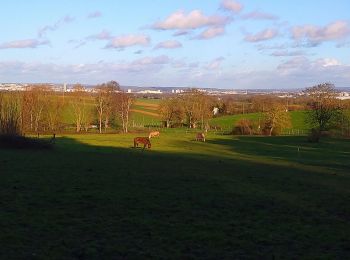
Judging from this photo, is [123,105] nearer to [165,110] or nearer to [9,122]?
[165,110]

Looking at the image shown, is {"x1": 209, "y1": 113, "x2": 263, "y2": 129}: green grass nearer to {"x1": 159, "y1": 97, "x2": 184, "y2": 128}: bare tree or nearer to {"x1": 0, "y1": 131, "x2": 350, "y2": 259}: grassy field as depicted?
{"x1": 159, "y1": 97, "x2": 184, "y2": 128}: bare tree

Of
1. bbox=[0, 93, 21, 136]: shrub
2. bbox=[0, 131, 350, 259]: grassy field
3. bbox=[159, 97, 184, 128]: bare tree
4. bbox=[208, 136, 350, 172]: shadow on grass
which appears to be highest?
bbox=[159, 97, 184, 128]: bare tree

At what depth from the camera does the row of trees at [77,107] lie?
88.9m

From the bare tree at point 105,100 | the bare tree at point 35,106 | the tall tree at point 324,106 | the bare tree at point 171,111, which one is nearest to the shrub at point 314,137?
the tall tree at point 324,106

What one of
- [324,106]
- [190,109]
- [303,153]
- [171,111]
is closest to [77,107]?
[171,111]

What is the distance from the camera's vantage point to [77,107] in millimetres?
100750

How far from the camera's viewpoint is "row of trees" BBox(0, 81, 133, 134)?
3501 inches

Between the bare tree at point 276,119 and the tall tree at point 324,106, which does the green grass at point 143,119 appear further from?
the tall tree at point 324,106

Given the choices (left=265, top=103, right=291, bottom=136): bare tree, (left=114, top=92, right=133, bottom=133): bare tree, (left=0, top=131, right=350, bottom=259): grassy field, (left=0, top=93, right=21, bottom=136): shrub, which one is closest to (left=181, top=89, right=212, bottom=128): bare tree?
(left=114, top=92, right=133, bottom=133): bare tree

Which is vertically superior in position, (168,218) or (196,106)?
(196,106)

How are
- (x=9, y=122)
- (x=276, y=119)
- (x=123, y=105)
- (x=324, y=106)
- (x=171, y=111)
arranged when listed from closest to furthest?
(x=9, y=122), (x=324, y=106), (x=276, y=119), (x=123, y=105), (x=171, y=111)

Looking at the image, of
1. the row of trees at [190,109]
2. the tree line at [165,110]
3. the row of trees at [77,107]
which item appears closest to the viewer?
the tree line at [165,110]

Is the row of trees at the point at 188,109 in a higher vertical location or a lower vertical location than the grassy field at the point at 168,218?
higher

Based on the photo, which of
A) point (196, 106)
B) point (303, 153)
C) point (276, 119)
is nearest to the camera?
point (303, 153)
